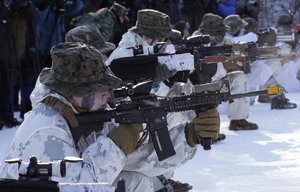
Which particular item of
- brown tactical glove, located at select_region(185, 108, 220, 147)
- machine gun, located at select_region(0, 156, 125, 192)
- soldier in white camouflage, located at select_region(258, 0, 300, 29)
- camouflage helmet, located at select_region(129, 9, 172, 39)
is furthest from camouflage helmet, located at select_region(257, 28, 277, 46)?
machine gun, located at select_region(0, 156, 125, 192)

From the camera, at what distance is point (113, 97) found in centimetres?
409

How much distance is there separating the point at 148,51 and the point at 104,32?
3.26 metres

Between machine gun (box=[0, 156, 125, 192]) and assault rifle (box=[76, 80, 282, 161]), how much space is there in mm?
814

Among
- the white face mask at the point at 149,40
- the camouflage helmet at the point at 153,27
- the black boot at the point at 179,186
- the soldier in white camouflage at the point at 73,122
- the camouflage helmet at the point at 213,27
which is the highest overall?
the soldier in white camouflage at the point at 73,122

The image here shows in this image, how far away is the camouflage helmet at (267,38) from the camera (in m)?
12.0

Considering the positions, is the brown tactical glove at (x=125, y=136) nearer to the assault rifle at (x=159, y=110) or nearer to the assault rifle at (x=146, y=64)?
the assault rifle at (x=159, y=110)

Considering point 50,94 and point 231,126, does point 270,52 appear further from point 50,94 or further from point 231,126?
point 50,94

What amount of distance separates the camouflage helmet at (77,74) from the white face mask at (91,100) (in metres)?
0.05

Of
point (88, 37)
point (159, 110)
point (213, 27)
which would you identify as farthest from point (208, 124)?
point (213, 27)

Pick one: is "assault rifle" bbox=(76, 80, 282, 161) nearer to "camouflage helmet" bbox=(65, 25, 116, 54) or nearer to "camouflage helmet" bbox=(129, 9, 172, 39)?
"camouflage helmet" bbox=(65, 25, 116, 54)

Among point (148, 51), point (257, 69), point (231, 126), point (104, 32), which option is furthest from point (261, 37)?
point (148, 51)

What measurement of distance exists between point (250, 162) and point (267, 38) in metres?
5.04

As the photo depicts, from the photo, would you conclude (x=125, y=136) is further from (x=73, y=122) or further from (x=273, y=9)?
(x=273, y=9)

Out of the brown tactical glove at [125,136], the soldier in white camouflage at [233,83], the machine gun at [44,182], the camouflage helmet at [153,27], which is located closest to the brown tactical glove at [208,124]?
the brown tactical glove at [125,136]
